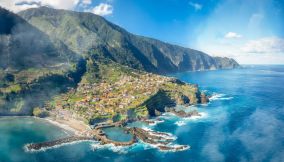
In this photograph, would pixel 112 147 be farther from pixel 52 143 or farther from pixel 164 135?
pixel 52 143

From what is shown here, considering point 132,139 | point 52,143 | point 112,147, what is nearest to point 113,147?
point 112,147

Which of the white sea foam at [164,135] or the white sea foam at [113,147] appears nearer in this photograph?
the white sea foam at [113,147]

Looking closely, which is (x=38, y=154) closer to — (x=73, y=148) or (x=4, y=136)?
(x=73, y=148)

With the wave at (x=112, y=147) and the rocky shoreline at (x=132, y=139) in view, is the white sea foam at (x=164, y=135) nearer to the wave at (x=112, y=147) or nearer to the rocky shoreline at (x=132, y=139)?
the rocky shoreline at (x=132, y=139)

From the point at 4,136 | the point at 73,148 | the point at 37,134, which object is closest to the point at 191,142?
the point at 73,148

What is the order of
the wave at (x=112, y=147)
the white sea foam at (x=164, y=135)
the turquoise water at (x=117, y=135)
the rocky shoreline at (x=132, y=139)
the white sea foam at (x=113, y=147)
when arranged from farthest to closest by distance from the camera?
1. the turquoise water at (x=117, y=135)
2. the white sea foam at (x=164, y=135)
3. the rocky shoreline at (x=132, y=139)
4. the white sea foam at (x=113, y=147)
5. the wave at (x=112, y=147)

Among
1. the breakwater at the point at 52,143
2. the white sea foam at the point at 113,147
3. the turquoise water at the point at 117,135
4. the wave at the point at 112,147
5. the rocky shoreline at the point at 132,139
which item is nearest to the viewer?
the wave at the point at 112,147

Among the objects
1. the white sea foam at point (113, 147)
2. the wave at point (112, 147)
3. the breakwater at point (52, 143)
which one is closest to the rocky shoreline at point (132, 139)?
the breakwater at point (52, 143)

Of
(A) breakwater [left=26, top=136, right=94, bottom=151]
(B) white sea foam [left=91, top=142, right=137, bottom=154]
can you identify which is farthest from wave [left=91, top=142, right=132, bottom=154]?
(A) breakwater [left=26, top=136, right=94, bottom=151]

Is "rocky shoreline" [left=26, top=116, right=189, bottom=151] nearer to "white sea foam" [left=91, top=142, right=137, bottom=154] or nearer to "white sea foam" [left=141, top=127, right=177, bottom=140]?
"white sea foam" [left=141, top=127, right=177, bottom=140]

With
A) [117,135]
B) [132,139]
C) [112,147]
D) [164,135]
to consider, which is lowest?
[112,147]

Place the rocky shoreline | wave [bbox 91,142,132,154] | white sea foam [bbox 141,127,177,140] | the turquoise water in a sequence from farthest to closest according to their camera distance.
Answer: the turquoise water
white sea foam [bbox 141,127,177,140]
the rocky shoreline
wave [bbox 91,142,132,154]
